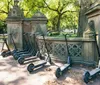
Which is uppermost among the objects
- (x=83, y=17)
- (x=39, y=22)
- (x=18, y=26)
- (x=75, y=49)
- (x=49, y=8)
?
(x=49, y=8)

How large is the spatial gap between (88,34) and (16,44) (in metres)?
5.24

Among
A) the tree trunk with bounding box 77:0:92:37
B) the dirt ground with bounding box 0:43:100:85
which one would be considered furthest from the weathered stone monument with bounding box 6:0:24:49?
the tree trunk with bounding box 77:0:92:37

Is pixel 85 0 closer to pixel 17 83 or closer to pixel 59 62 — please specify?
pixel 59 62

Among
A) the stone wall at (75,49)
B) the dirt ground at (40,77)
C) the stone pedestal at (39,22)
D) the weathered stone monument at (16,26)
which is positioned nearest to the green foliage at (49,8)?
the weathered stone monument at (16,26)

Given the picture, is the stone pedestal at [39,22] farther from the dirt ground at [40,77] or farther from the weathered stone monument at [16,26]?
the dirt ground at [40,77]

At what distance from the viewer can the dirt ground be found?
4832 millimetres

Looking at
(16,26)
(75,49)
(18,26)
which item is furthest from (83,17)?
(75,49)

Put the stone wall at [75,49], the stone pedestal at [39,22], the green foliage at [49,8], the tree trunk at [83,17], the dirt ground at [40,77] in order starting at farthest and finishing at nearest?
the green foliage at [49,8], the tree trunk at [83,17], the stone pedestal at [39,22], the stone wall at [75,49], the dirt ground at [40,77]

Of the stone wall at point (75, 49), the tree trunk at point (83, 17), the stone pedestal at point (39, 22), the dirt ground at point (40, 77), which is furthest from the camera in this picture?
the tree trunk at point (83, 17)

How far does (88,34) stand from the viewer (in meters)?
6.24

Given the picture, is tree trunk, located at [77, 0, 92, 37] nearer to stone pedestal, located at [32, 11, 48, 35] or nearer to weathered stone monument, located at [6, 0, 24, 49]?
stone pedestal, located at [32, 11, 48, 35]

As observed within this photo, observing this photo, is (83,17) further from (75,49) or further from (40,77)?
(40,77)

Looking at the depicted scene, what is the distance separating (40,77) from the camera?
5348mm

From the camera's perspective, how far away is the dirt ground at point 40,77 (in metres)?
4.83
